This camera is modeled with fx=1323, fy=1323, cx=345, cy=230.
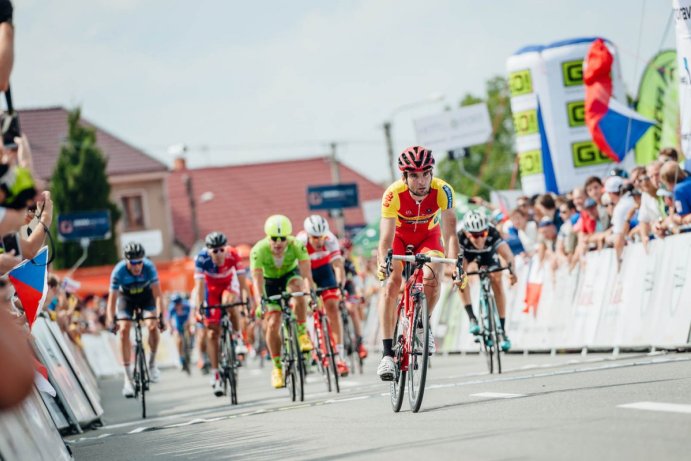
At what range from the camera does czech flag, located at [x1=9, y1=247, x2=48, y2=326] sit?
1081 cm

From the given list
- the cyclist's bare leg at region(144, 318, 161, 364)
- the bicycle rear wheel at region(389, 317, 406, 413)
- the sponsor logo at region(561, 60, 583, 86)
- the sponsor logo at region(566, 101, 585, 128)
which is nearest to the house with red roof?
the sponsor logo at region(561, 60, 583, 86)

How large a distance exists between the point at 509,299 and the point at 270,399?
6.44m

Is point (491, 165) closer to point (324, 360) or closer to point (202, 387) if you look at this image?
point (202, 387)

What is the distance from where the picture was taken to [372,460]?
24.9 ft

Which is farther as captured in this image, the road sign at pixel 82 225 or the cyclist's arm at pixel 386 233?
the road sign at pixel 82 225

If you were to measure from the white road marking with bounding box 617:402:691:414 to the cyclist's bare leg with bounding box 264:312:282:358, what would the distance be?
719 centimetres

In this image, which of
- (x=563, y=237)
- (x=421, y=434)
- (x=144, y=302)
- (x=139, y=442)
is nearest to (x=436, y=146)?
(x=563, y=237)

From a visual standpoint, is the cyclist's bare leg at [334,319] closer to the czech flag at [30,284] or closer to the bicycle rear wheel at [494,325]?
the bicycle rear wheel at [494,325]

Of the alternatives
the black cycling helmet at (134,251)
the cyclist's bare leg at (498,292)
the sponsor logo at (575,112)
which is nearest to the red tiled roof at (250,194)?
the sponsor logo at (575,112)

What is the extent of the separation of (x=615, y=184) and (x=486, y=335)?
325 cm

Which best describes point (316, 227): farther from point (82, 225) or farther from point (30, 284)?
point (82, 225)

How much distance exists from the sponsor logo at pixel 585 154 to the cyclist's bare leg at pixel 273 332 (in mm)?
11144

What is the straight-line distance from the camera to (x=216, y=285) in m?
17.5

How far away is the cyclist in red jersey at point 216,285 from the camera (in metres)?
16.7
